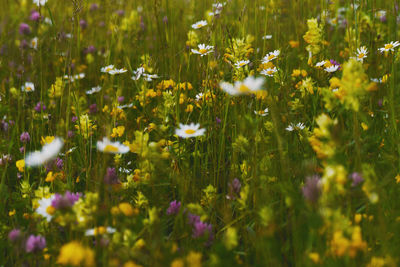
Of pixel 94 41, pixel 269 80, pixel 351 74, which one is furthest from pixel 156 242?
pixel 94 41

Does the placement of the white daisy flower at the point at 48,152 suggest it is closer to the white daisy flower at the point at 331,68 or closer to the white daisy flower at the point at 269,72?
the white daisy flower at the point at 269,72

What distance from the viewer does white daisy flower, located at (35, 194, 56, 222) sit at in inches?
43.3

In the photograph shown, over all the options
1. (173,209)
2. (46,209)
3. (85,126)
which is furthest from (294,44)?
(46,209)

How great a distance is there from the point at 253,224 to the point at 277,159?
0.33 m

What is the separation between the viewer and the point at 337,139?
0.93m

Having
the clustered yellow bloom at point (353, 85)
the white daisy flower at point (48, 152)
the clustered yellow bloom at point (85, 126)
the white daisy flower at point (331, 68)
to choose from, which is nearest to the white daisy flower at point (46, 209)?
the white daisy flower at point (48, 152)

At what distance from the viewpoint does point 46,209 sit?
1127 millimetres

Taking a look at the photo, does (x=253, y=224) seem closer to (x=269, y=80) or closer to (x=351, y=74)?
(x=351, y=74)

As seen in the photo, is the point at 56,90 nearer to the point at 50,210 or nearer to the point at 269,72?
the point at 269,72

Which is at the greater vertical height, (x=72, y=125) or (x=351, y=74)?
(x=72, y=125)

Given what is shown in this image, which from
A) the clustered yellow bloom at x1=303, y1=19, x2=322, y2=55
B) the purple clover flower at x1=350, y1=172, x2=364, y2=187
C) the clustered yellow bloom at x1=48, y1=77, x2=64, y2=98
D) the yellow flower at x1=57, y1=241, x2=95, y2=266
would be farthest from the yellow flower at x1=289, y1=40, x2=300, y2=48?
the yellow flower at x1=57, y1=241, x2=95, y2=266

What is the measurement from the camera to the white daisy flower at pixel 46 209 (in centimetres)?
110

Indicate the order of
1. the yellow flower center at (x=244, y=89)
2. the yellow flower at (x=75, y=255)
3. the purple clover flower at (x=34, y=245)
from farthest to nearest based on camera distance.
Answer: the yellow flower center at (x=244, y=89), the purple clover flower at (x=34, y=245), the yellow flower at (x=75, y=255)

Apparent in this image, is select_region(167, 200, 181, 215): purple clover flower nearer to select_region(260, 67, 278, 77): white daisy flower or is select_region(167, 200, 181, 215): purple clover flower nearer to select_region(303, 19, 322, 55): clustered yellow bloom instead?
select_region(260, 67, 278, 77): white daisy flower
